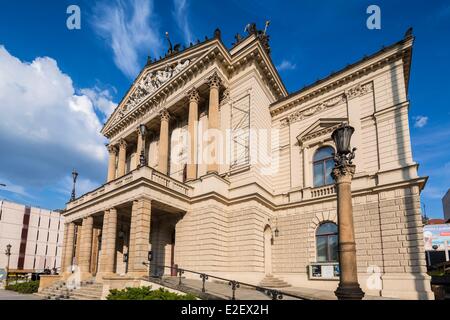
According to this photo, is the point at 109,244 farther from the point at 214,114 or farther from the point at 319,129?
the point at 319,129

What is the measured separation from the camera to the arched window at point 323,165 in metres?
21.6

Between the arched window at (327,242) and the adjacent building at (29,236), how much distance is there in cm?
6479

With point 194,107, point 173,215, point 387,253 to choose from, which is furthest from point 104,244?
point 387,253

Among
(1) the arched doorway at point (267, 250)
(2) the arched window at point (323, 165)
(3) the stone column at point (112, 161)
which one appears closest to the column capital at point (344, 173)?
(2) the arched window at point (323, 165)

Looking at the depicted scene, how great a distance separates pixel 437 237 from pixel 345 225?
67.2 m

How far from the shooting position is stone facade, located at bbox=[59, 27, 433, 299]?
1798 centimetres

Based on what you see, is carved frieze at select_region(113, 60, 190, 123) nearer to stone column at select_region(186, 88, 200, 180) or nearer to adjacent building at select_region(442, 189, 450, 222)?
stone column at select_region(186, 88, 200, 180)

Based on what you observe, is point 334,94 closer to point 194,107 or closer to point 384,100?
point 384,100

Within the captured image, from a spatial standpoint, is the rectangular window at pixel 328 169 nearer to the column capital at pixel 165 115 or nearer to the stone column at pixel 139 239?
the stone column at pixel 139 239

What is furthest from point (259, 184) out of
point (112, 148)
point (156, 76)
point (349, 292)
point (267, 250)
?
point (112, 148)

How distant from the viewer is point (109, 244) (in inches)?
800

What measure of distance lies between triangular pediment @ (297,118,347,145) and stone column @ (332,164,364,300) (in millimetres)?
13552

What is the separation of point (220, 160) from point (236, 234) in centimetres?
560
